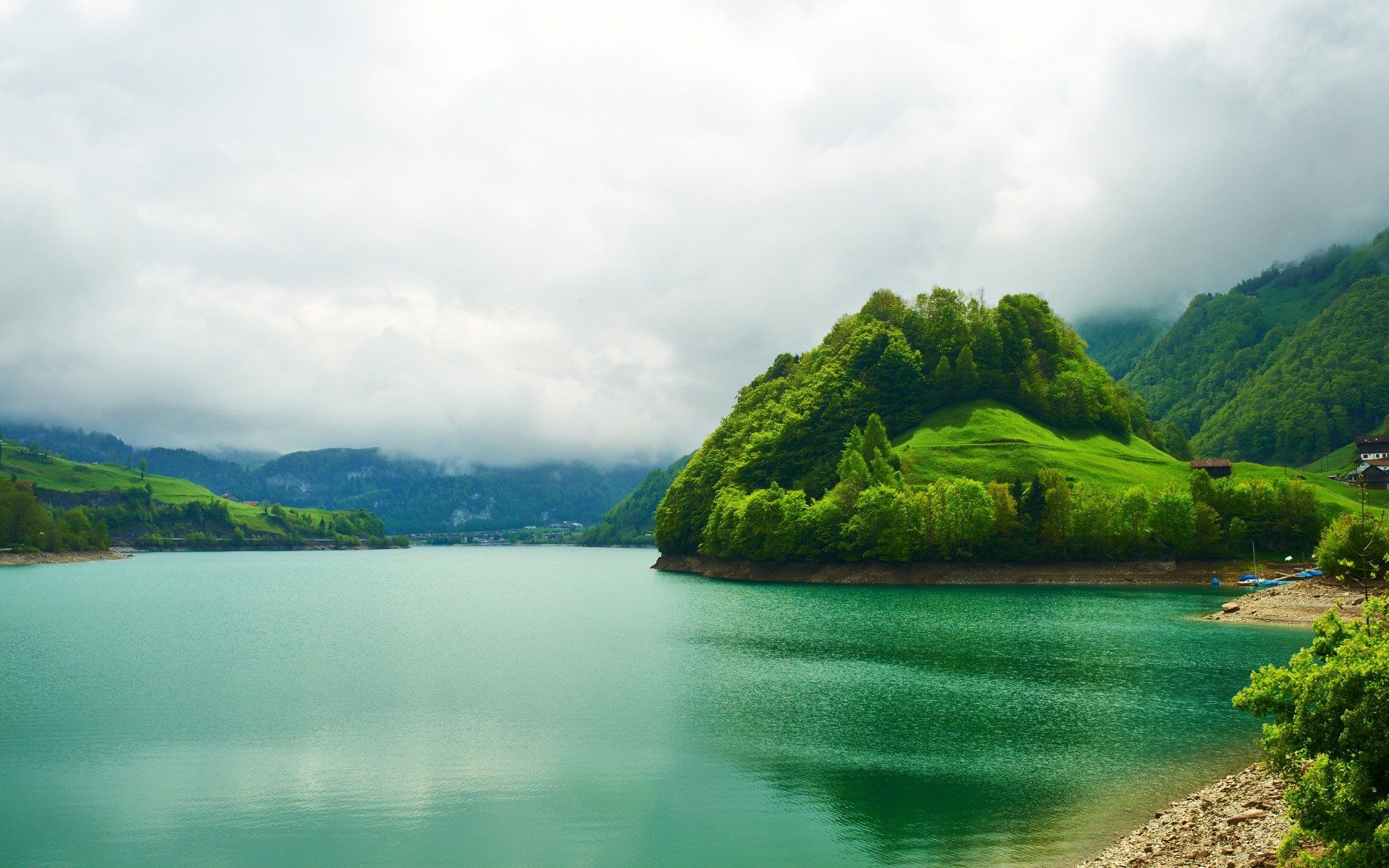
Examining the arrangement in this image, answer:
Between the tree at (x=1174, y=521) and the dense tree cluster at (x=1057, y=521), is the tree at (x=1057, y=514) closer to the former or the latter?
the dense tree cluster at (x=1057, y=521)

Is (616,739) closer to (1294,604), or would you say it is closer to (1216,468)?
(1294,604)

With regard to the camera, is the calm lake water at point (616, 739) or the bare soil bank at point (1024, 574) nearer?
the calm lake water at point (616, 739)

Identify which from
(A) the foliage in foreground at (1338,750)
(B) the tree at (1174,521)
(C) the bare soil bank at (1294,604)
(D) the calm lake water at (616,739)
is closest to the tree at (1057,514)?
(B) the tree at (1174,521)

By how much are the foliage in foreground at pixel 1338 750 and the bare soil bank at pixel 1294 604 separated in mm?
67811

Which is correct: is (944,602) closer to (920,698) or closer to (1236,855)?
(920,698)

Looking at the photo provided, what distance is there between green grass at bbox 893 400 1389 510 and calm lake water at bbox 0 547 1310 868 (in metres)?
74.1

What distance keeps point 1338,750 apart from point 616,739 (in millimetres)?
27828

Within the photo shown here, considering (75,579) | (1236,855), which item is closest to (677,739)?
(1236,855)

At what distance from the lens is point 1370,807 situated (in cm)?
1636

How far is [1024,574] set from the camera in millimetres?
126188

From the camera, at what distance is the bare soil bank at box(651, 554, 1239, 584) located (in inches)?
4808

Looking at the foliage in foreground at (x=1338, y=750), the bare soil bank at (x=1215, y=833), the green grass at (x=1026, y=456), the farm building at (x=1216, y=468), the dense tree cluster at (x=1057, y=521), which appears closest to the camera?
the foliage in foreground at (x=1338, y=750)

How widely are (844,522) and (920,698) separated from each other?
297 ft

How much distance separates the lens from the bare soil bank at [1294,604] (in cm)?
7646
